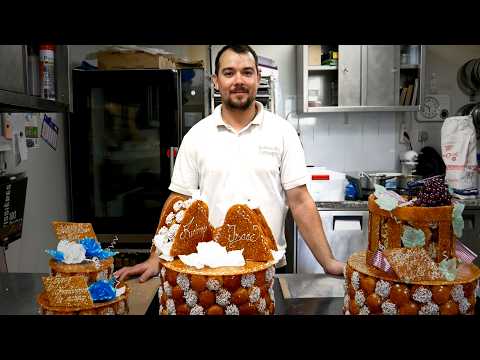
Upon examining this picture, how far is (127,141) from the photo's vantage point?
379cm

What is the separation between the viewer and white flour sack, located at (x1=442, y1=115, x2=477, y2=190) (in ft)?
12.1

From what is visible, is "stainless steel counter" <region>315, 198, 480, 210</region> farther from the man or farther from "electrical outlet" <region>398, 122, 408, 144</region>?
the man

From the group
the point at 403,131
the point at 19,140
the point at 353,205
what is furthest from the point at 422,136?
the point at 19,140

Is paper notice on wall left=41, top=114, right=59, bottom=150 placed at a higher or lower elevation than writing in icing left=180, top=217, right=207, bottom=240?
higher

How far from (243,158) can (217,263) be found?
1394mm

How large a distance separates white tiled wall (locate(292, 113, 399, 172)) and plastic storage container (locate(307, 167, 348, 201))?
2.46 ft

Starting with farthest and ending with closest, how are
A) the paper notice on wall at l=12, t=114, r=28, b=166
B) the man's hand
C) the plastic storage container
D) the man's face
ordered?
the plastic storage container, the paper notice on wall at l=12, t=114, r=28, b=166, the man's face, the man's hand

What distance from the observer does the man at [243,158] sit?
2.24m

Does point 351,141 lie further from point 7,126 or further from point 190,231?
point 190,231

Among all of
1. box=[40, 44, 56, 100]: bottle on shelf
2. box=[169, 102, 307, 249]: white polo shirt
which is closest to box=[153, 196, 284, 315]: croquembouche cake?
box=[40, 44, 56, 100]: bottle on shelf
